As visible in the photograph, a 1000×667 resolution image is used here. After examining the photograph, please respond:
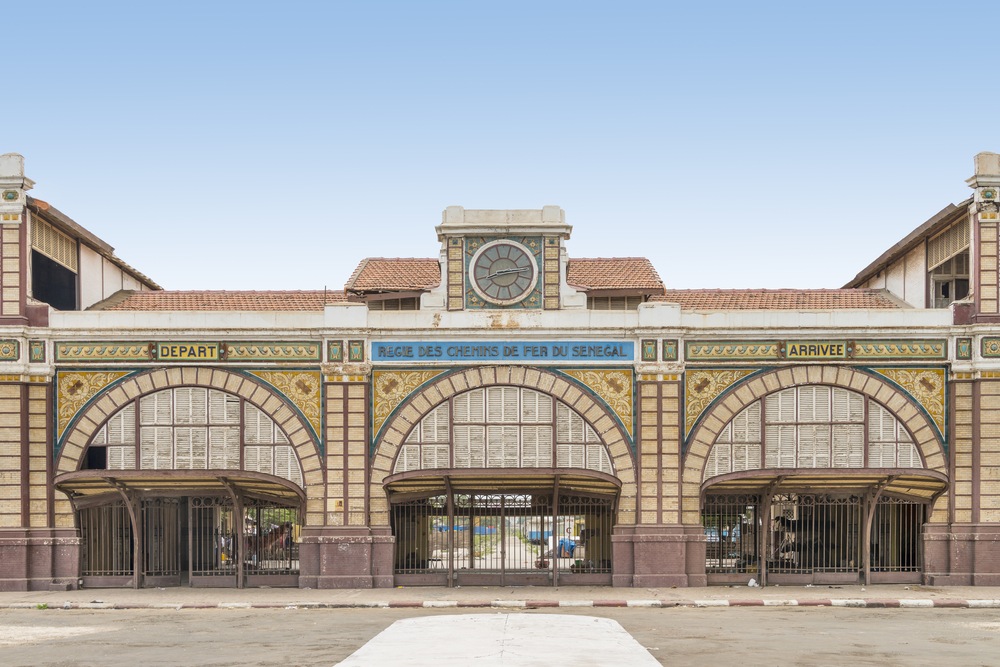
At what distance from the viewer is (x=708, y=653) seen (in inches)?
777

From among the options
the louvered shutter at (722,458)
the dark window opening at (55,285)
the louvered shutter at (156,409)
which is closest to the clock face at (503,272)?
the louvered shutter at (722,458)

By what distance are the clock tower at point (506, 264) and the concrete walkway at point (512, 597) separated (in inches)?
270

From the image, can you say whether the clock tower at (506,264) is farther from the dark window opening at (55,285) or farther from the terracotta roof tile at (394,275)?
the dark window opening at (55,285)

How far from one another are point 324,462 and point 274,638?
370 inches

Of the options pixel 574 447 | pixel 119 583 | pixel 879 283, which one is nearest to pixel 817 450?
pixel 574 447

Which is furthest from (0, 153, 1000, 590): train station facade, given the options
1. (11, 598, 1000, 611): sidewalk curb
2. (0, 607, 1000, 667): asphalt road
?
(0, 607, 1000, 667): asphalt road

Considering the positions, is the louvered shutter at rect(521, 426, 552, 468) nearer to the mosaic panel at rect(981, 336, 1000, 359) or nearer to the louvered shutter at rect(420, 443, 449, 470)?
the louvered shutter at rect(420, 443, 449, 470)

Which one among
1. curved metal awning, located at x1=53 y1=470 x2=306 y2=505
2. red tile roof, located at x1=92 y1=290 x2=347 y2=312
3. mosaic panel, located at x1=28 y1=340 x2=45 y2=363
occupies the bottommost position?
curved metal awning, located at x1=53 y1=470 x2=306 y2=505

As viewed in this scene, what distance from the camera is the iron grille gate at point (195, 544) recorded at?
31.5 meters

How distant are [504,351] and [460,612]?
280 inches

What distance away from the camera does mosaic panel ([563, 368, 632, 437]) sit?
31047 mm

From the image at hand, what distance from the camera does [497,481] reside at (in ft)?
101

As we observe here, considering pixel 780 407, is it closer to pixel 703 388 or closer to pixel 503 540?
pixel 703 388

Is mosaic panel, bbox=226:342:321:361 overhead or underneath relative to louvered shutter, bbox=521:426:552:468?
overhead
